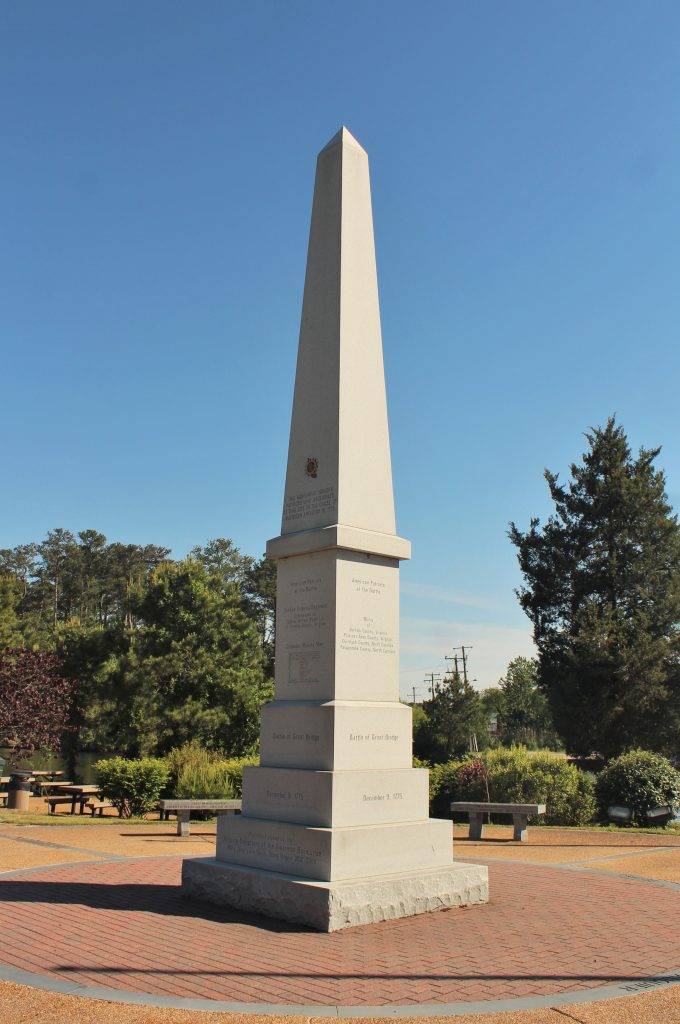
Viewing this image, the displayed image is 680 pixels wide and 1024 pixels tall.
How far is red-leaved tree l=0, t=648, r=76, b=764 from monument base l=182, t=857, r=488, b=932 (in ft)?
42.5

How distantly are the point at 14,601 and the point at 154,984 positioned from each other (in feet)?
125

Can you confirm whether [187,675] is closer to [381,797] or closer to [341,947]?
[381,797]

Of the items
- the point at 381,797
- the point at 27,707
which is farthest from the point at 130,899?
the point at 27,707

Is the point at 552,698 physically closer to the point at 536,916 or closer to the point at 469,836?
the point at 469,836

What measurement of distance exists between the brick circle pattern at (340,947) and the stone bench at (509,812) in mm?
5539

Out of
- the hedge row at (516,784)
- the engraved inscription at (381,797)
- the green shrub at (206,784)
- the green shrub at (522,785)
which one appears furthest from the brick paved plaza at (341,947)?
the green shrub at (522,785)

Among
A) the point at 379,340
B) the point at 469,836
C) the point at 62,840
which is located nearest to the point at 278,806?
the point at 379,340

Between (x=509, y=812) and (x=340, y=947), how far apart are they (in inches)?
345

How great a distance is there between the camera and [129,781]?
1970 cm

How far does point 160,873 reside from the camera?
33.8 feet

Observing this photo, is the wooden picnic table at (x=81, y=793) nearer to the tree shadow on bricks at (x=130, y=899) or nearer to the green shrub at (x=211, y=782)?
the green shrub at (x=211, y=782)

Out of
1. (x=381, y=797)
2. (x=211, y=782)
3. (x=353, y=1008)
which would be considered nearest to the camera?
(x=353, y=1008)

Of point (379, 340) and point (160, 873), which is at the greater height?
point (379, 340)

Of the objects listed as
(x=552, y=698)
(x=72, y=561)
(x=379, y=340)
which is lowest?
(x=552, y=698)
